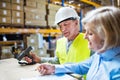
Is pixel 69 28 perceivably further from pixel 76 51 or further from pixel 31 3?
pixel 31 3

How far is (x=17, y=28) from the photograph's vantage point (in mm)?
4473

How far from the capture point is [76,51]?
184cm

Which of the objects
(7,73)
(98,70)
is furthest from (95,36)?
(7,73)

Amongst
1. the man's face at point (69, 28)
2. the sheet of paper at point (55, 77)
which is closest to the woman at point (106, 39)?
the sheet of paper at point (55, 77)

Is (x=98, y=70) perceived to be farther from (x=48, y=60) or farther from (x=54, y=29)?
(x=54, y=29)

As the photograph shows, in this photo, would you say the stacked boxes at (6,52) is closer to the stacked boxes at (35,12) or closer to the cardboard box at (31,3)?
the stacked boxes at (35,12)

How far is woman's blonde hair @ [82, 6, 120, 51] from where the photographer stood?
0.94 meters

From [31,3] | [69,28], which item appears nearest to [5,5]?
[31,3]

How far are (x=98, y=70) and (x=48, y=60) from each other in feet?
3.46

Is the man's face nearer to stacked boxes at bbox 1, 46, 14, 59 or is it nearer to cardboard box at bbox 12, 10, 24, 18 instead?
stacked boxes at bbox 1, 46, 14, 59

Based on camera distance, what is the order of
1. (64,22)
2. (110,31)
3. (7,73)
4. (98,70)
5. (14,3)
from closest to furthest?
1. (110,31)
2. (98,70)
3. (7,73)
4. (64,22)
5. (14,3)

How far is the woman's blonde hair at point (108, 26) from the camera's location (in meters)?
0.94

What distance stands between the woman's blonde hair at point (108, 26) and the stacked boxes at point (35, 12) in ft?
12.8

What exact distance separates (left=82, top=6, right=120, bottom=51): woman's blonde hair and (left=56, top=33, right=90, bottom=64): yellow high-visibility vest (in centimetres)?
82
